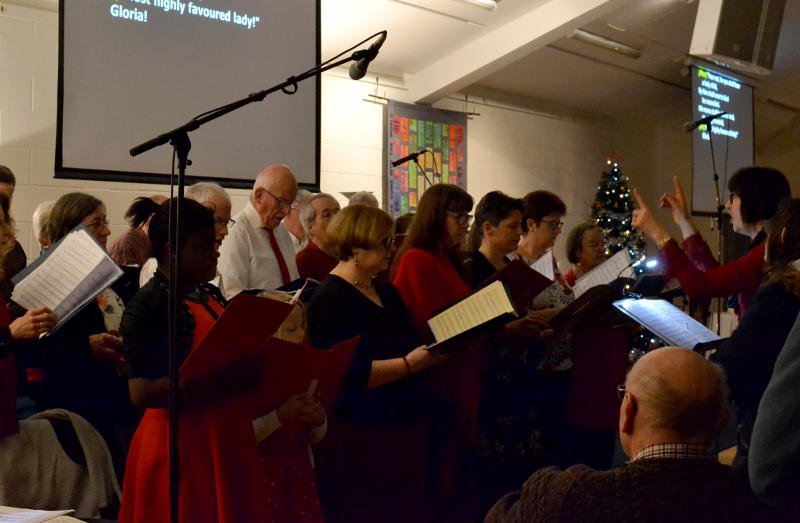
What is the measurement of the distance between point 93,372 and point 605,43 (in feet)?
19.8

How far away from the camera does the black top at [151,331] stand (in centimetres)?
161

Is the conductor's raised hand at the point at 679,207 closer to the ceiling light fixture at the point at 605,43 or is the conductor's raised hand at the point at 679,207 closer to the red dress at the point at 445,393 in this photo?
the red dress at the point at 445,393

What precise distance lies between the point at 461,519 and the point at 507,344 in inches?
24.6

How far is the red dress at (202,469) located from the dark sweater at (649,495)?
68 centimetres

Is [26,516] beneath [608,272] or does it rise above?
beneath

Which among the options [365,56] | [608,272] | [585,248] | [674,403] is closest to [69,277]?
[365,56]

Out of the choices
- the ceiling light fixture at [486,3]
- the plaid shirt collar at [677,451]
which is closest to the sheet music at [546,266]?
the plaid shirt collar at [677,451]

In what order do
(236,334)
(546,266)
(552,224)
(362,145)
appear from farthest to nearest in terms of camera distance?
(362,145) < (552,224) < (546,266) < (236,334)

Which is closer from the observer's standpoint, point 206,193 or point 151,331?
point 151,331

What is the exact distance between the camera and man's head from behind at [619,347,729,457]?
1.26 m

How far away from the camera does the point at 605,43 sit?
709 centimetres

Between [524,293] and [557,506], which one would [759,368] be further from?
[557,506]

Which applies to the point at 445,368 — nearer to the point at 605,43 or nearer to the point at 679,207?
the point at 679,207

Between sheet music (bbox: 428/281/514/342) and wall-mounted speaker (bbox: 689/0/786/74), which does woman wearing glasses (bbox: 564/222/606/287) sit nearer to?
sheet music (bbox: 428/281/514/342)
